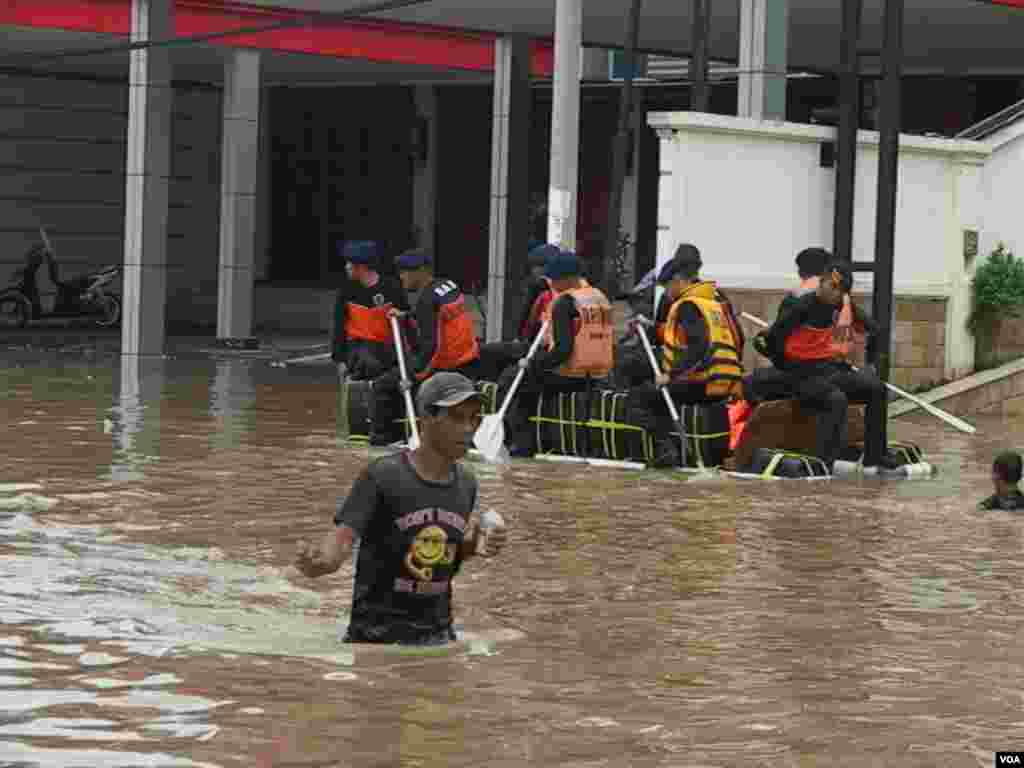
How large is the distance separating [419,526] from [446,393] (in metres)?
0.53

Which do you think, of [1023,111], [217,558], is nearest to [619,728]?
[217,558]

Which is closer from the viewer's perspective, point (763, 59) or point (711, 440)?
point (711, 440)

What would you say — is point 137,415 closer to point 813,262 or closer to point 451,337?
point 451,337

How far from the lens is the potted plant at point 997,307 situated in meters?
26.1

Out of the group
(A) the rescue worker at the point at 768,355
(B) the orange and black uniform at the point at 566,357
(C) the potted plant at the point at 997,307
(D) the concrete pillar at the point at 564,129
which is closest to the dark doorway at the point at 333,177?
(C) the potted plant at the point at 997,307

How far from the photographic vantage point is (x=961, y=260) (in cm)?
2564

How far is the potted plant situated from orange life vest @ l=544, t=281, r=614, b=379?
725 cm

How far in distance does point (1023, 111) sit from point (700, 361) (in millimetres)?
9190

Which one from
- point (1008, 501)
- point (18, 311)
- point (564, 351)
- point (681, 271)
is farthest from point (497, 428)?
point (18, 311)

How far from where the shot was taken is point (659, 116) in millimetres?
22172

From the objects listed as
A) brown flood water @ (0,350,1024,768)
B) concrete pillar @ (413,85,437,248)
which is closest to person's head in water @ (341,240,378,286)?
brown flood water @ (0,350,1024,768)

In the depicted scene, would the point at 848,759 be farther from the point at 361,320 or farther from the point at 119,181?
the point at 119,181

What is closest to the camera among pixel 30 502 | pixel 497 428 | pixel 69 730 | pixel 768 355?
pixel 69 730

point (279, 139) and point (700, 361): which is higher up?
point (279, 139)
